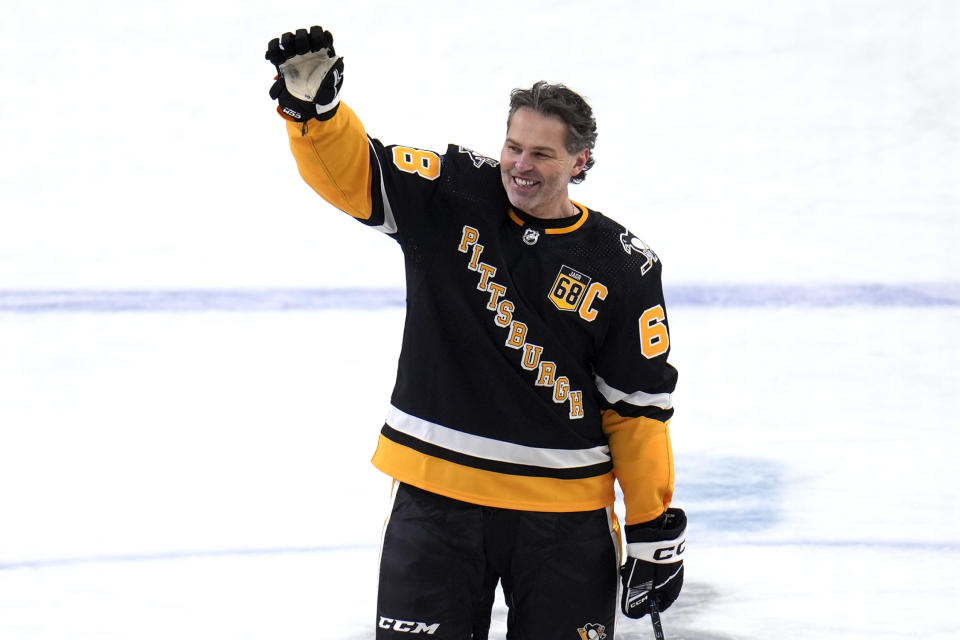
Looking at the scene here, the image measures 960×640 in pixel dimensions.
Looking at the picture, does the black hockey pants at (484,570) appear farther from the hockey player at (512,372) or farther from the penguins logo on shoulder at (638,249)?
the penguins logo on shoulder at (638,249)

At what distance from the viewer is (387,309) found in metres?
3.81

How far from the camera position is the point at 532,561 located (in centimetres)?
189

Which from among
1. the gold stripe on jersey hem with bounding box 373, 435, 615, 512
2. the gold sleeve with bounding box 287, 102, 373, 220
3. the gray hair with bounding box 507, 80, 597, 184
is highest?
the gray hair with bounding box 507, 80, 597, 184

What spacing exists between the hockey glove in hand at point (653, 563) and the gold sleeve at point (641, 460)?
→ 1.1 inches

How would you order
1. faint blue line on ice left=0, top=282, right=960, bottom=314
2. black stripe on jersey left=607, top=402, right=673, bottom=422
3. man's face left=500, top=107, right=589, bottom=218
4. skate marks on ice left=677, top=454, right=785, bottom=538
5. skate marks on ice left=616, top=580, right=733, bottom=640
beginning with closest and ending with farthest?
man's face left=500, top=107, right=589, bottom=218 < black stripe on jersey left=607, top=402, right=673, bottom=422 < skate marks on ice left=616, top=580, right=733, bottom=640 < skate marks on ice left=677, top=454, right=785, bottom=538 < faint blue line on ice left=0, top=282, right=960, bottom=314

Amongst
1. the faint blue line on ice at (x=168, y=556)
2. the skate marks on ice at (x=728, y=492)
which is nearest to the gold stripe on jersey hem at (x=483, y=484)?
the faint blue line on ice at (x=168, y=556)

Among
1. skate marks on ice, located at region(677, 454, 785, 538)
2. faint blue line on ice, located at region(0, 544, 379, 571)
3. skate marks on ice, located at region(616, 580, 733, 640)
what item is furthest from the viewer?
skate marks on ice, located at region(677, 454, 785, 538)

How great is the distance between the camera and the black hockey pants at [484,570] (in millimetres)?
1852

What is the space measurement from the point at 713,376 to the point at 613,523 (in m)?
1.59

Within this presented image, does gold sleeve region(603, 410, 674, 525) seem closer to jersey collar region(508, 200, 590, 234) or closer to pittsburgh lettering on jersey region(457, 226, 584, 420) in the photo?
pittsburgh lettering on jersey region(457, 226, 584, 420)

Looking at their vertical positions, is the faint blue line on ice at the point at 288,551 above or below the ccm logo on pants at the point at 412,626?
below

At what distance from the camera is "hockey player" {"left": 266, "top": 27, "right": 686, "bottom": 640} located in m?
1.85

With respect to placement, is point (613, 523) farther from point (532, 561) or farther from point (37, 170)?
point (37, 170)

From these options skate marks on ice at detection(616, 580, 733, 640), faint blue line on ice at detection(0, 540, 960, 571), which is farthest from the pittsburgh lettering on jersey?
faint blue line on ice at detection(0, 540, 960, 571)
